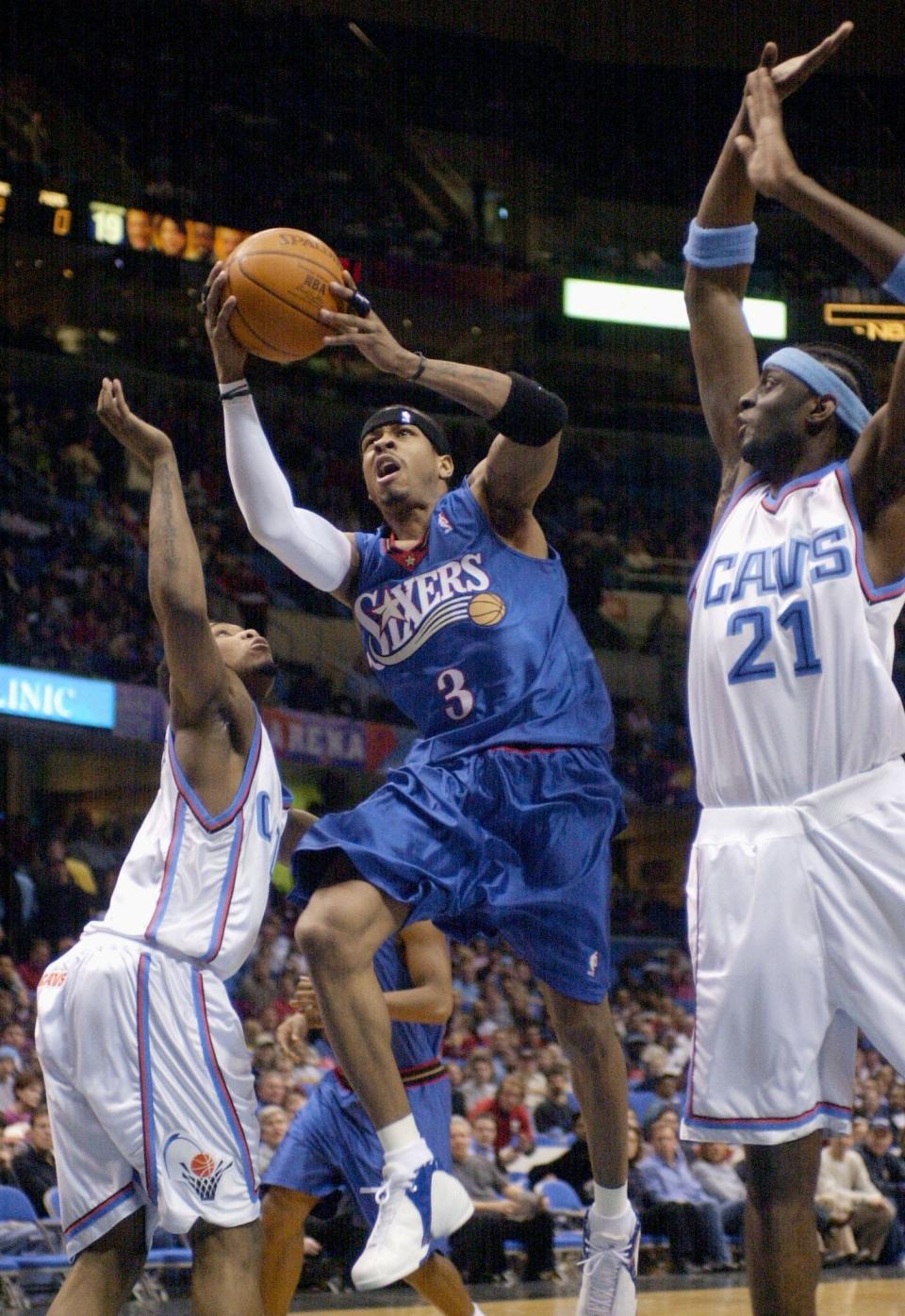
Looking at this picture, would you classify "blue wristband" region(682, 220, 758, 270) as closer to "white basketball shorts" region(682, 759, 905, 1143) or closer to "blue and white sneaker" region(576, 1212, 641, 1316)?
"white basketball shorts" region(682, 759, 905, 1143)

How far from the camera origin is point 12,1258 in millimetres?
8125

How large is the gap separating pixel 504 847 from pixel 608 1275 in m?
1.30

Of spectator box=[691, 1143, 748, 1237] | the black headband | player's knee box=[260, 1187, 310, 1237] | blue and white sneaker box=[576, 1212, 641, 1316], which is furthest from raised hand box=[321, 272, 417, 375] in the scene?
spectator box=[691, 1143, 748, 1237]

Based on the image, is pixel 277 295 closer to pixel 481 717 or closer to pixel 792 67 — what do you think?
pixel 481 717

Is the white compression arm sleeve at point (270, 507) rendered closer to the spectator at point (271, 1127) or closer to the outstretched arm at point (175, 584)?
the outstretched arm at point (175, 584)

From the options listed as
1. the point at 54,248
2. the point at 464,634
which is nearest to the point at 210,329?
the point at 464,634

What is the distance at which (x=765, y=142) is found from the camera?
3838 millimetres

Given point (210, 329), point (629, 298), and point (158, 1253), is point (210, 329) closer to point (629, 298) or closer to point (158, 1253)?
point (158, 1253)

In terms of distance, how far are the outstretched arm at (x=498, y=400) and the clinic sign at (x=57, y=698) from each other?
478 inches

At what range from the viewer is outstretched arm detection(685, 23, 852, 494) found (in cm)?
427

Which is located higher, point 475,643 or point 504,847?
point 475,643

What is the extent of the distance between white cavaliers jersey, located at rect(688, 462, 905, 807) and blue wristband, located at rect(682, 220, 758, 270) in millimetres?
777

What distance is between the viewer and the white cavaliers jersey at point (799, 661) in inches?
146

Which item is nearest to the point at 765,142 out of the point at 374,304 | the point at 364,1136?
the point at 364,1136
